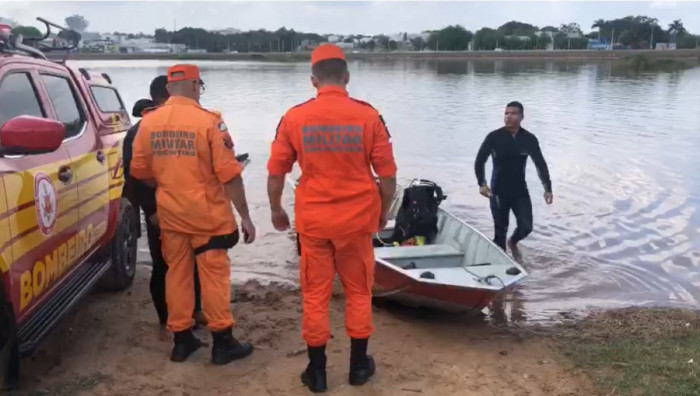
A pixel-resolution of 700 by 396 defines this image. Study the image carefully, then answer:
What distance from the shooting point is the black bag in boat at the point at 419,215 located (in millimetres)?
6988

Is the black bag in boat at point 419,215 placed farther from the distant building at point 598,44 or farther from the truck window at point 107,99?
the distant building at point 598,44

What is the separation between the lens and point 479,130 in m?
20.4

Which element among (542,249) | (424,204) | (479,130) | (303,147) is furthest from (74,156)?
(479,130)

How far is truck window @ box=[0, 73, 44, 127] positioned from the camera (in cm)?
388

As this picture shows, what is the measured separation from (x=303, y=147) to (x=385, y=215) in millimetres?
714

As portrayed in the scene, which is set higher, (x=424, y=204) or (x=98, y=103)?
(x=98, y=103)

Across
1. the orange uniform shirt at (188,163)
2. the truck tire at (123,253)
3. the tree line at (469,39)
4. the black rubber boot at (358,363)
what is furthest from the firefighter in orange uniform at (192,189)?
the tree line at (469,39)

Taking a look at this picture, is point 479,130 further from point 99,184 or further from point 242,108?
point 99,184

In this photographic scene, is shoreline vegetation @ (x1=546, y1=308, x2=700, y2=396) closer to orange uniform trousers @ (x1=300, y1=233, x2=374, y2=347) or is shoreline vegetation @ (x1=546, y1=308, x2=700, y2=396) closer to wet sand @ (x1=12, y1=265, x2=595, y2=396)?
wet sand @ (x1=12, y1=265, x2=595, y2=396)

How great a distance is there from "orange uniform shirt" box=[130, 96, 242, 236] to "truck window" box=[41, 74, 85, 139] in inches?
33.2

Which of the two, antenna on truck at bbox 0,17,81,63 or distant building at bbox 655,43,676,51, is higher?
distant building at bbox 655,43,676,51

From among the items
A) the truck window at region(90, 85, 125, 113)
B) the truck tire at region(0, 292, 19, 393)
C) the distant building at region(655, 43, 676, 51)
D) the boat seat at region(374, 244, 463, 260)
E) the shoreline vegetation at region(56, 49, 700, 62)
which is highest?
the distant building at region(655, 43, 676, 51)

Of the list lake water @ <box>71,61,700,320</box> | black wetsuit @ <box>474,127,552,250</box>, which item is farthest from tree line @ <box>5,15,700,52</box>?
black wetsuit @ <box>474,127,552,250</box>

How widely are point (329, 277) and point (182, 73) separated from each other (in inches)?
60.2
